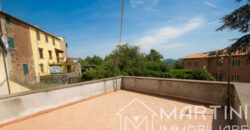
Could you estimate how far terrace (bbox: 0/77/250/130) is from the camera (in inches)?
100

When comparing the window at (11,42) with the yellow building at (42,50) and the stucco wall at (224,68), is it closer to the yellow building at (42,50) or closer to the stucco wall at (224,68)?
the yellow building at (42,50)

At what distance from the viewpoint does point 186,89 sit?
13.0 ft

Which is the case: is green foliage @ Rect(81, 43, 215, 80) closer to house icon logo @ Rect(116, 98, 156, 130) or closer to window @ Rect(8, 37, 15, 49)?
house icon logo @ Rect(116, 98, 156, 130)

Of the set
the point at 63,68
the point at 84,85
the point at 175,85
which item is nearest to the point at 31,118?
the point at 84,85

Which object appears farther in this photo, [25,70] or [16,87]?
[25,70]

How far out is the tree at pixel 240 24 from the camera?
520cm

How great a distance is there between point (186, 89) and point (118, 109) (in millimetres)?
2842

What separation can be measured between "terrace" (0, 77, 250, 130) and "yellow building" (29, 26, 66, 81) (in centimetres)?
1328

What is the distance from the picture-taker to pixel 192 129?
2285mm

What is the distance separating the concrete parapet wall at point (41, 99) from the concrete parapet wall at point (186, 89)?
8.03 ft

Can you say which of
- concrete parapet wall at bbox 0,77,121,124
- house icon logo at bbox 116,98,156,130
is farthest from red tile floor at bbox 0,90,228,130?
concrete parapet wall at bbox 0,77,121,124

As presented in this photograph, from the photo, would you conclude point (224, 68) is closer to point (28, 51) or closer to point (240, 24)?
point (240, 24)

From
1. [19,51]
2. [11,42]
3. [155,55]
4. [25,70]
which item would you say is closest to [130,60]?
[25,70]

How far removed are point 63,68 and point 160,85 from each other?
54.6ft
